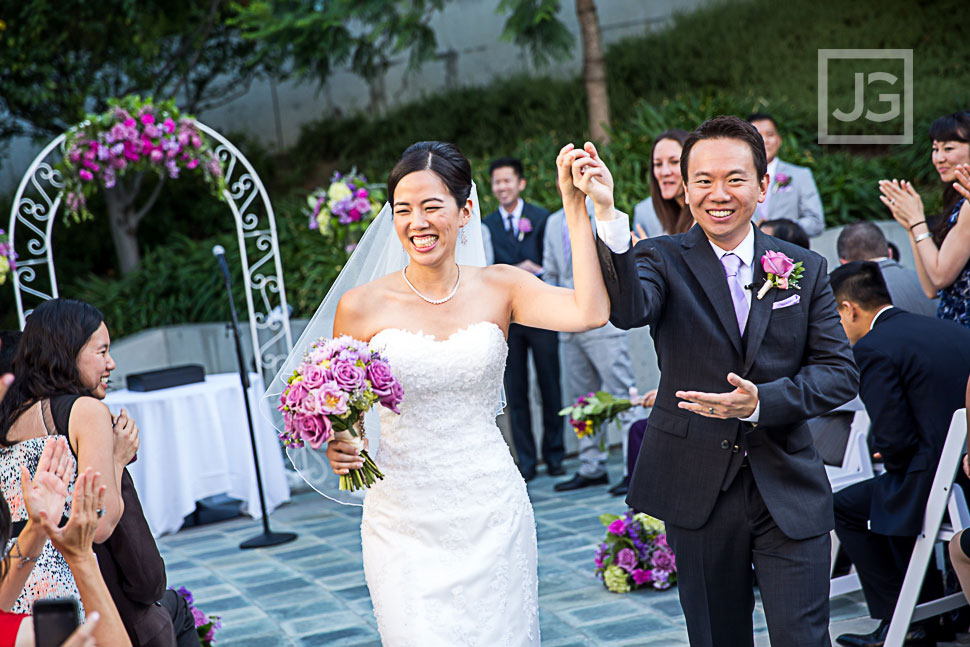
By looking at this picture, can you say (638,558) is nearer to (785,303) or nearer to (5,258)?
(785,303)

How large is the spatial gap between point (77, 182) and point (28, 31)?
5337 mm

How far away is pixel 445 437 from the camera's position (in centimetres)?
350

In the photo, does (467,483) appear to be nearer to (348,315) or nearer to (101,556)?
(348,315)

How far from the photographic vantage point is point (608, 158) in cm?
1114

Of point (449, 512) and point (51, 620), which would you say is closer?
point (51, 620)

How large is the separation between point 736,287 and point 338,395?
1.29 metres

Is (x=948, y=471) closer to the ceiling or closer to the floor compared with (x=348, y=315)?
closer to the floor

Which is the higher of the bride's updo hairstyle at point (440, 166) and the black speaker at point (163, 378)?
the bride's updo hairstyle at point (440, 166)

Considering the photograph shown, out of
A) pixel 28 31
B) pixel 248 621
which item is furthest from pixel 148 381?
pixel 28 31

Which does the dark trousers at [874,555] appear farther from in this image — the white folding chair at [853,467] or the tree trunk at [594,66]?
the tree trunk at [594,66]

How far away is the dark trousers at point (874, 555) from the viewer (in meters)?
4.41

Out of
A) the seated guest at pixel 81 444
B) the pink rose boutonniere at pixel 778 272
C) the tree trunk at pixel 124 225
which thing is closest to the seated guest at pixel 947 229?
the pink rose boutonniere at pixel 778 272

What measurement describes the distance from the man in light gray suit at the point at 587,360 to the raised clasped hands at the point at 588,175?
4427 mm

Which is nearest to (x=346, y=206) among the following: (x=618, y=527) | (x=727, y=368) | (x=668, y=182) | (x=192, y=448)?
(x=192, y=448)
